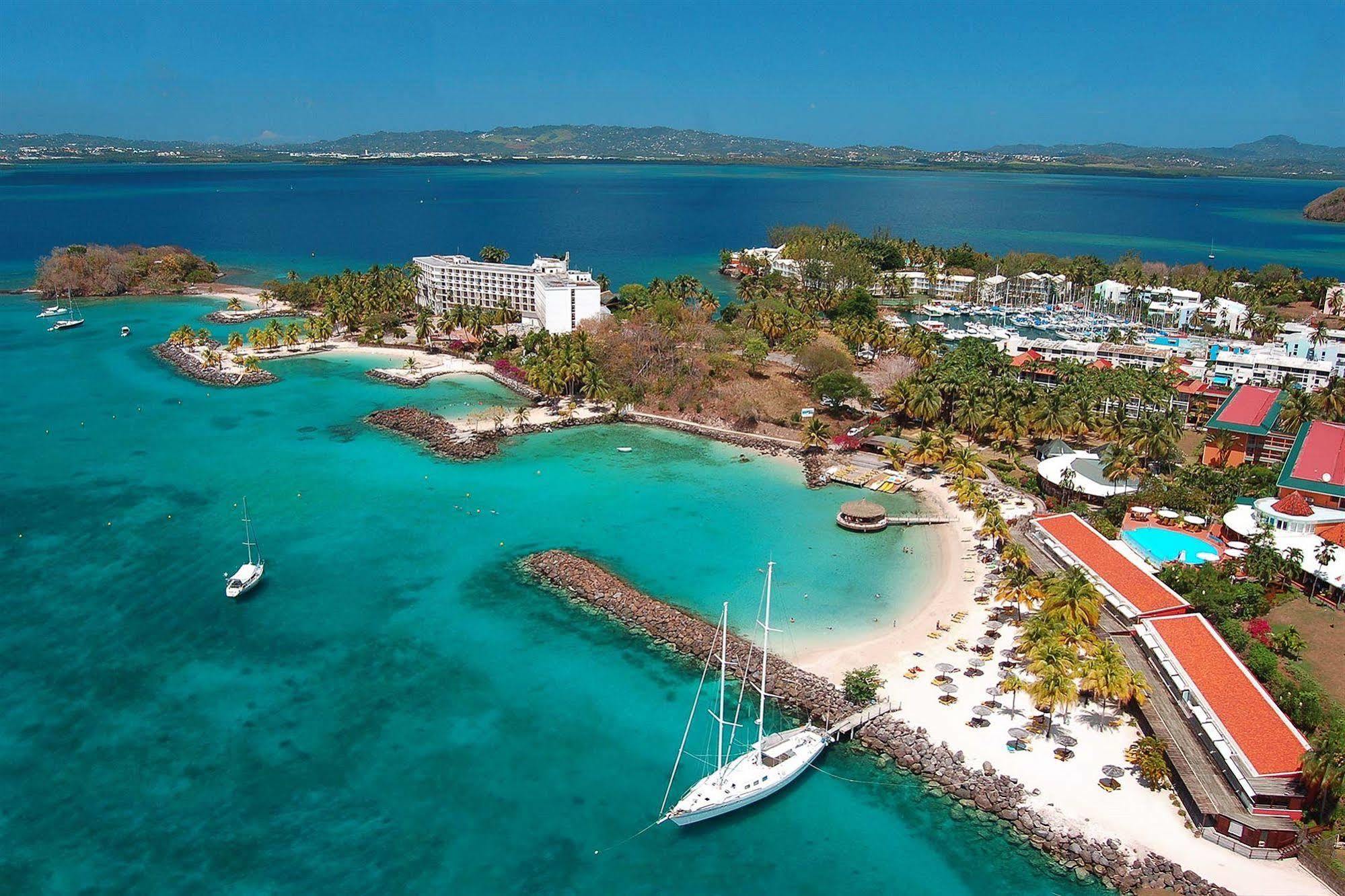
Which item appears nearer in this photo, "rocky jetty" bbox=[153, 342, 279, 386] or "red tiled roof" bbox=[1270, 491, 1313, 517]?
"red tiled roof" bbox=[1270, 491, 1313, 517]

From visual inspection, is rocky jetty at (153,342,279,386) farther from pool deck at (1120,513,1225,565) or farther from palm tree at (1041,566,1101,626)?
pool deck at (1120,513,1225,565)

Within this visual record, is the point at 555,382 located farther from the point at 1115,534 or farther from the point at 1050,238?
the point at 1050,238

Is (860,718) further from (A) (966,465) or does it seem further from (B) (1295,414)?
(B) (1295,414)

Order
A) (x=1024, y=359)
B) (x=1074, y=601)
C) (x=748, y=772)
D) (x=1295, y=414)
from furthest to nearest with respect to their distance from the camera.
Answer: (x=1024, y=359), (x=1295, y=414), (x=1074, y=601), (x=748, y=772)

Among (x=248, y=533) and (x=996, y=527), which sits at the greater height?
(x=996, y=527)

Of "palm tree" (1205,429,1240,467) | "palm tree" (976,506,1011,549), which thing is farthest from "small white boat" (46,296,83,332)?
"palm tree" (1205,429,1240,467)

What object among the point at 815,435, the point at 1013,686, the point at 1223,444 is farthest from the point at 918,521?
the point at 1223,444
